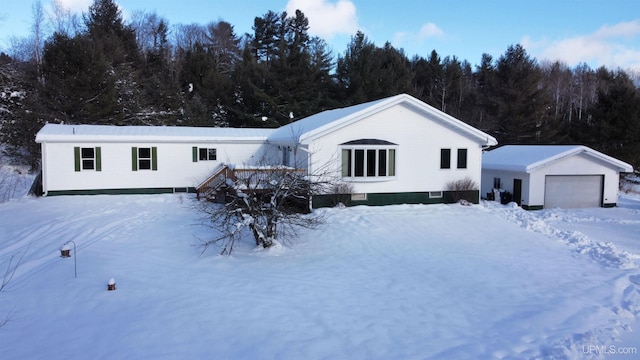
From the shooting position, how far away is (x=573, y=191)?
19.4 meters

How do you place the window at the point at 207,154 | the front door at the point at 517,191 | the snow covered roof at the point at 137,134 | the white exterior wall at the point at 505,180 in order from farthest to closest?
the window at the point at 207,154 → the front door at the point at 517,191 → the white exterior wall at the point at 505,180 → the snow covered roof at the point at 137,134

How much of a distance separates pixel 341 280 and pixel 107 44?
31.0 meters

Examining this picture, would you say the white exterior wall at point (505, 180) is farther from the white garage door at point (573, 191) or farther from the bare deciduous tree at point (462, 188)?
the bare deciduous tree at point (462, 188)

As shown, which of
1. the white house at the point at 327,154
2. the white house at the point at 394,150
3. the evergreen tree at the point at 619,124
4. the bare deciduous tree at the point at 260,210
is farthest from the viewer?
the evergreen tree at the point at 619,124

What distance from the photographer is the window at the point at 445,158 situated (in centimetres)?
1733

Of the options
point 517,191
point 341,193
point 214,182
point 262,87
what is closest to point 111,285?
point 341,193

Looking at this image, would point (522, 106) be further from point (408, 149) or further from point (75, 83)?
point (75, 83)

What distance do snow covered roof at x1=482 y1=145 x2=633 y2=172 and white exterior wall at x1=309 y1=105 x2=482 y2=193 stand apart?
2689 millimetres

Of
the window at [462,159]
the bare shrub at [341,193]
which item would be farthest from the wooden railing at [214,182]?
the window at [462,159]

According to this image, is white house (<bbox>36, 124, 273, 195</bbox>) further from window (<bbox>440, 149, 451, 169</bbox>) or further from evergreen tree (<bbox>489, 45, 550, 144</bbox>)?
evergreen tree (<bbox>489, 45, 550, 144</bbox>)

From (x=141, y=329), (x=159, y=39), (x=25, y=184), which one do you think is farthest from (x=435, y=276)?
(x=159, y=39)

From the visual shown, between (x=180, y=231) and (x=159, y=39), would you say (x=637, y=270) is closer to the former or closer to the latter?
(x=180, y=231)

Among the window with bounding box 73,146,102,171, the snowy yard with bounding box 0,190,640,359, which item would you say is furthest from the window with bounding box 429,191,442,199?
the window with bounding box 73,146,102,171

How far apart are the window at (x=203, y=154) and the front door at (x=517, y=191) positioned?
13991 mm
